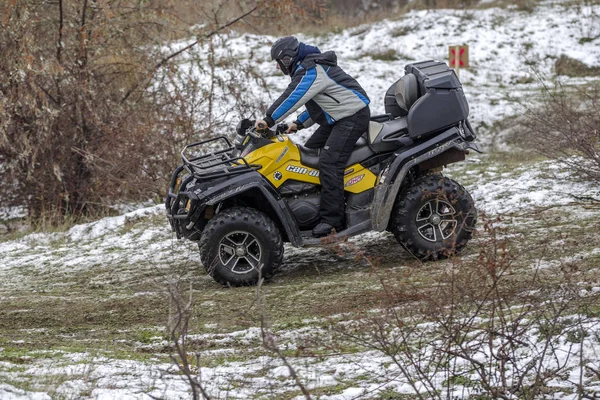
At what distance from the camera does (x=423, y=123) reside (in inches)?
304

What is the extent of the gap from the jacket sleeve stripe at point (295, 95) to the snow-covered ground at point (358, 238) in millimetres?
2048

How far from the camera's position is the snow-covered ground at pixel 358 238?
511cm

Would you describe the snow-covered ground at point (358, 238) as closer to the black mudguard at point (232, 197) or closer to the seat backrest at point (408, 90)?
the black mudguard at point (232, 197)

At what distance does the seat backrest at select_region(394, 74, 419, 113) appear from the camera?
7.84 m

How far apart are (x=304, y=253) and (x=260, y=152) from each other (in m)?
1.68

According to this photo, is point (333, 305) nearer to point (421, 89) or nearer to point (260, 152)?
point (260, 152)

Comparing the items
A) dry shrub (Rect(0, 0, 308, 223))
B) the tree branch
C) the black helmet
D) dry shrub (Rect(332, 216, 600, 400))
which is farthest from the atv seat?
the tree branch

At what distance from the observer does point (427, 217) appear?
25.7 feet

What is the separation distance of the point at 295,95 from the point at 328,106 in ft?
1.21

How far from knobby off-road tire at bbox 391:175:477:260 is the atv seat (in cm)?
50

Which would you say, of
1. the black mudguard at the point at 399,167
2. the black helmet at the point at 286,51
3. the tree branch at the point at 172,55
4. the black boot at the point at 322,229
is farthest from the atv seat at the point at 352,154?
the tree branch at the point at 172,55

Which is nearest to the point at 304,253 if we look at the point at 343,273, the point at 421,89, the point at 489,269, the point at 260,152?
the point at 343,273

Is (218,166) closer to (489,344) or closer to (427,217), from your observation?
(427,217)

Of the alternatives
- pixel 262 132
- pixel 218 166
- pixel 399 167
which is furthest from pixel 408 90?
pixel 218 166
